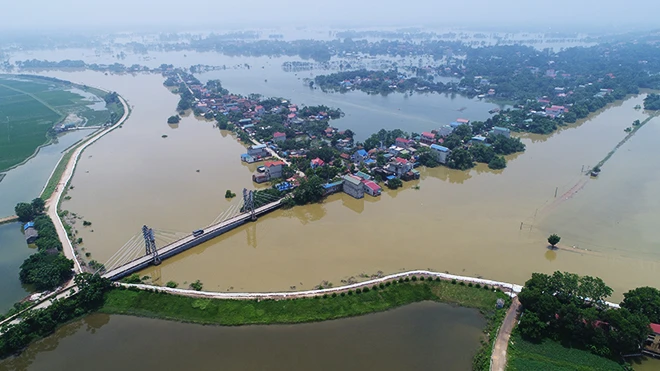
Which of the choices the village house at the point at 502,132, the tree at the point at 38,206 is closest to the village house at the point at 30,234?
the tree at the point at 38,206

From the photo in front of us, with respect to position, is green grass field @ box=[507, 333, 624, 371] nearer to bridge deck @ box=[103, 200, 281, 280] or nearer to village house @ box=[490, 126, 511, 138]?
bridge deck @ box=[103, 200, 281, 280]

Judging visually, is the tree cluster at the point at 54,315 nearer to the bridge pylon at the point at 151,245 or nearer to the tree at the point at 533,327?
the bridge pylon at the point at 151,245

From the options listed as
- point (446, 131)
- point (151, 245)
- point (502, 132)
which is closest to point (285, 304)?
point (151, 245)

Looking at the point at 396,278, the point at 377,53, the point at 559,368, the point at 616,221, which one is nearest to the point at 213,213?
the point at 396,278

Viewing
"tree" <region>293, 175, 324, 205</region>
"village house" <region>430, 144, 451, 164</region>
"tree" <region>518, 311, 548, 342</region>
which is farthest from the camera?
"village house" <region>430, 144, 451, 164</region>

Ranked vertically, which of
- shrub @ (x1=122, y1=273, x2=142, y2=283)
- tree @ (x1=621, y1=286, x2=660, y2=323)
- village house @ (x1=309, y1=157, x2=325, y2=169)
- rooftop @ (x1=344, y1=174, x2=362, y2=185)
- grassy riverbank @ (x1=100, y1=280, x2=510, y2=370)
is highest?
tree @ (x1=621, y1=286, x2=660, y2=323)

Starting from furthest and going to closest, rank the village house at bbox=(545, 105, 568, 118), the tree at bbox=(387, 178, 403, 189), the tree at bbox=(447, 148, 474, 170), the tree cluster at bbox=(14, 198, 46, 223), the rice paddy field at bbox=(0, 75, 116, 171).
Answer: the village house at bbox=(545, 105, 568, 118)
the rice paddy field at bbox=(0, 75, 116, 171)
the tree at bbox=(447, 148, 474, 170)
the tree at bbox=(387, 178, 403, 189)
the tree cluster at bbox=(14, 198, 46, 223)

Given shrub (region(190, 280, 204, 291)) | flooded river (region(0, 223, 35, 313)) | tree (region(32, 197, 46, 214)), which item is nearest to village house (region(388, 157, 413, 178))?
shrub (region(190, 280, 204, 291))
